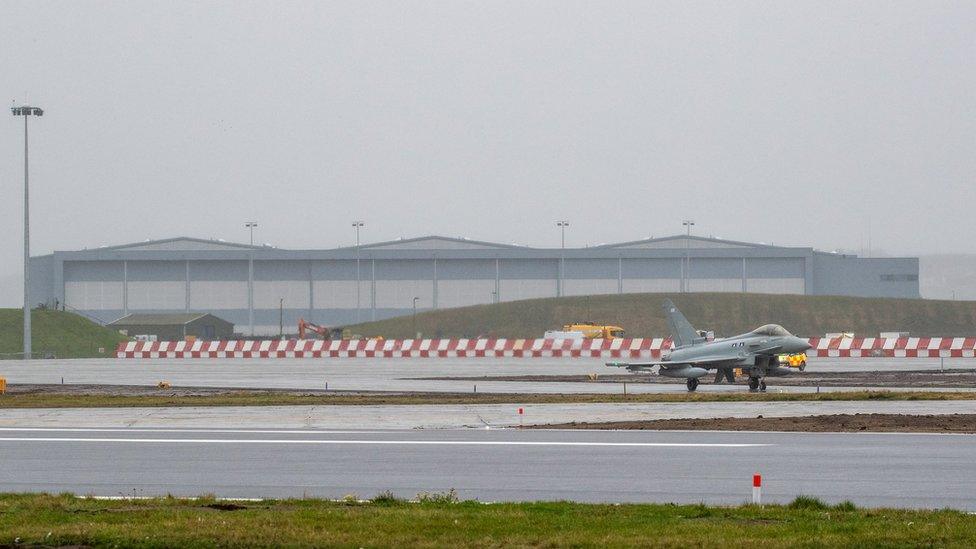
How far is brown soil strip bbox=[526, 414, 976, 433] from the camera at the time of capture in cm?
2228

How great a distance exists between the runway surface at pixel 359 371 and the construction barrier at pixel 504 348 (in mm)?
865

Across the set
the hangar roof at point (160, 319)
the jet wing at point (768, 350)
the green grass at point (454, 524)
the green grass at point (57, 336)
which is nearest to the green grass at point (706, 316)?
the hangar roof at point (160, 319)

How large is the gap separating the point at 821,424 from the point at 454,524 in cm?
1326

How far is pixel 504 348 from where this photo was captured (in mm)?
60812

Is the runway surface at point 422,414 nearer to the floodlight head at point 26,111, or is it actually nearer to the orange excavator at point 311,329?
the floodlight head at point 26,111

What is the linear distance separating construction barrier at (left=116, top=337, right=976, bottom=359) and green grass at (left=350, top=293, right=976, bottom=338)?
120ft

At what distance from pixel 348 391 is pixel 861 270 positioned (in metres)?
90.3

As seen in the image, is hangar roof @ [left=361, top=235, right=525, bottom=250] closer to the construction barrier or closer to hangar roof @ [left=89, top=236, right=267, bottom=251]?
hangar roof @ [left=89, top=236, right=267, bottom=251]

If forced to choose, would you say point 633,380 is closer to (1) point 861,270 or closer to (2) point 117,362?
(2) point 117,362

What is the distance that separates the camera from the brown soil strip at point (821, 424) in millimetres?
22281

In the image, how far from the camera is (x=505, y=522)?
1173 centimetres

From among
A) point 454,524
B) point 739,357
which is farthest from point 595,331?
point 454,524

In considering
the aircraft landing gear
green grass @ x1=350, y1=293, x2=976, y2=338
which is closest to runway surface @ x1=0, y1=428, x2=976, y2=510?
the aircraft landing gear

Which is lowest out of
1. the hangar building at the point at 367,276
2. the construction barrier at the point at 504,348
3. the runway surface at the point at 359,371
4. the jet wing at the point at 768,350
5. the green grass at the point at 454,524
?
the green grass at the point at 454,524
